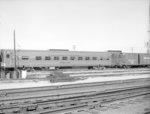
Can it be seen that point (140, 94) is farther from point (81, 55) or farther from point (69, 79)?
point (81, 55)

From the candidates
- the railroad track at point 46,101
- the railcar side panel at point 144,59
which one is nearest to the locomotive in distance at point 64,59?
the railcar side panel at point 144,59

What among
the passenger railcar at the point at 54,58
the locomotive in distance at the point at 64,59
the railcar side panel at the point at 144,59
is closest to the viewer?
the passenger railcar at the point at 54,58

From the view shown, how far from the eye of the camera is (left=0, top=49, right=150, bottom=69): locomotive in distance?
91.4 ft

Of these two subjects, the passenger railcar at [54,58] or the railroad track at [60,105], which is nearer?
the railroad track at [60,105]

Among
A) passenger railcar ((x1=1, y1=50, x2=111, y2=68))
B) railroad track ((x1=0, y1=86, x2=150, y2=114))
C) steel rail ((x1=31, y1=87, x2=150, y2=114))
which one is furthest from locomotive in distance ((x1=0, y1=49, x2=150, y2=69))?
railroad track ((x1=0, y1=86, x2=150, y2=114))

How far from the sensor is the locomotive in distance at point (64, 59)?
91.4ft

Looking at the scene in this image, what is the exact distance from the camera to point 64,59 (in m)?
30.9

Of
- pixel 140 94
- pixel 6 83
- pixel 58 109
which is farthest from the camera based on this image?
pixel 6 83

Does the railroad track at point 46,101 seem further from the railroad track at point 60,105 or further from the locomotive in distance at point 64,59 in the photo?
the locomotive in distance at point 64,59

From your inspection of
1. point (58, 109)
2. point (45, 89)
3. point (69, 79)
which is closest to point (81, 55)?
point (69, 79)

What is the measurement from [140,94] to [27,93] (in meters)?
8.46

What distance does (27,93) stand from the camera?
1235 centimetres

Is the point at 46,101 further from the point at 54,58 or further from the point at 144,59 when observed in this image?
the point at 144,59

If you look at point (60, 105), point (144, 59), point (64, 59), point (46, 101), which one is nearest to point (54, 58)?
point (64, 59)
